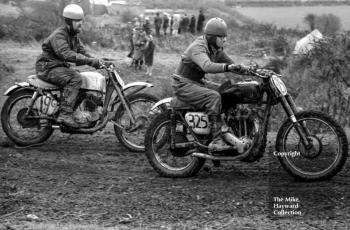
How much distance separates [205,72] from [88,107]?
2.43 meters

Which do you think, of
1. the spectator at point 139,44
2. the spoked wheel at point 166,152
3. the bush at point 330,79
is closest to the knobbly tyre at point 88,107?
the spoked wheel at point 166,152

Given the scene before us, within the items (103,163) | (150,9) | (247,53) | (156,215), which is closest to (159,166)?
(103,163)

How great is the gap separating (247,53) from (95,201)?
1313 inches

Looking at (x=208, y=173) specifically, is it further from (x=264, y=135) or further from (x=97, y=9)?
(x=97, y=9)

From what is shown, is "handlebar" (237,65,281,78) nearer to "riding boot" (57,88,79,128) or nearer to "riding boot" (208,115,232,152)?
"riding boot" (208,115,232,152)

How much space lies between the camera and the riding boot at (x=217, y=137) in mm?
6773

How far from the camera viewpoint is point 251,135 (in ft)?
22.2

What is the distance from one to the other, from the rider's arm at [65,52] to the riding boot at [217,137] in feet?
7.73

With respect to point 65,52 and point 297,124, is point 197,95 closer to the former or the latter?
point 297,124

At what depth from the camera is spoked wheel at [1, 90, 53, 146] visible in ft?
28.7

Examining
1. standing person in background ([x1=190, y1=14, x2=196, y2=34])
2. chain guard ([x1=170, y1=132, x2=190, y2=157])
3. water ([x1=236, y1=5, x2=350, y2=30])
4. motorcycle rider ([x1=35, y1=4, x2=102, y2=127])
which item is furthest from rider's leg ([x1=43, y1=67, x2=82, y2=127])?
standing person in background ([x1=190, y1=14, x2=196, y2=34])

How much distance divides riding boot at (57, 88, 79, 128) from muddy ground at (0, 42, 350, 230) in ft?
1.71

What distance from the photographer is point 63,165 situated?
25.0ft

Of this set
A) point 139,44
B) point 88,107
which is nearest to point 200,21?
point 139,44
